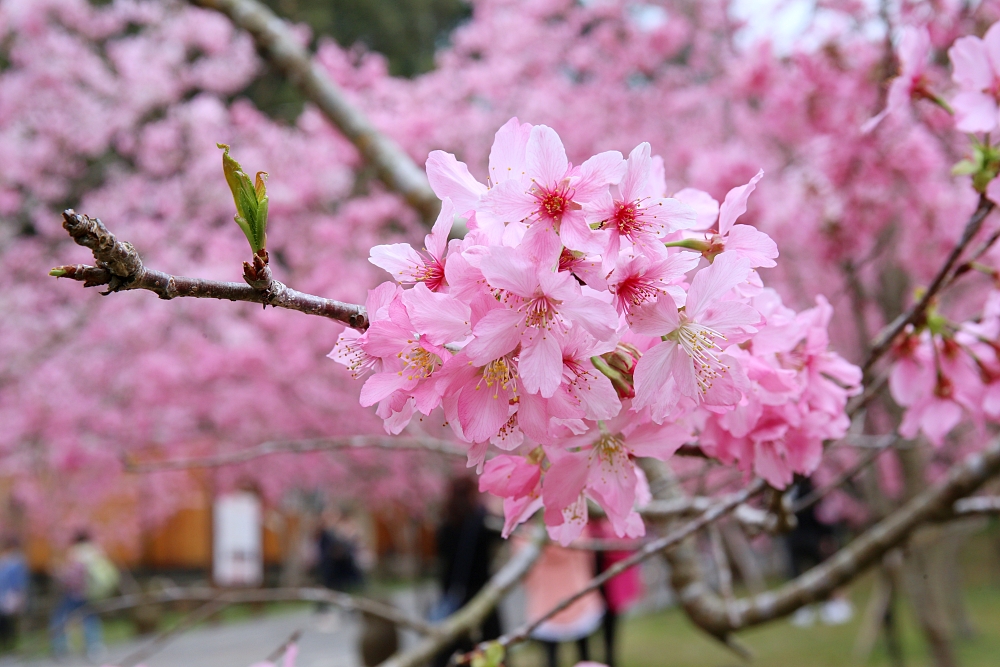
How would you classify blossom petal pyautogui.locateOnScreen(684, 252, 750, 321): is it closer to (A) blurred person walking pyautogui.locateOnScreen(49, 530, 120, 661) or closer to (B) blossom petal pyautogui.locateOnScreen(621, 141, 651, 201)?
(B) blossom petal pyautogui.locateOnScreen(621, 141, 651, 201)

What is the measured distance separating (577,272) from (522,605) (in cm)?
1390

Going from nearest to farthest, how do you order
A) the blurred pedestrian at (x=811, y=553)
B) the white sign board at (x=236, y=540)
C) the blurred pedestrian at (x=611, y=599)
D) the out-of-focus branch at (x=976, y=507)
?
the out-of-focus branch at (x=976, y=507), the blurred pedestrian at (x=611, y=599), the blurred pedestrian at (x=811, y=553), the white sign board at (x=236, y=540)

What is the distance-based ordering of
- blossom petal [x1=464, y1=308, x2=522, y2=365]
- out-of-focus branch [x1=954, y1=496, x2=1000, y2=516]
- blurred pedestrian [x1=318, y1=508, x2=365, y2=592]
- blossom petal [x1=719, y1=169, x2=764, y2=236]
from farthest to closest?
blurred pedestrian [x1=318, y1=508, x2=365, y2=592]
out-of-focus branch [x1=954, y1=496, x2=1000, y2=516]
blossom petal [x1=719, y1=169, x2=764, y2=236]
blossom petal [x1=464, y1=308, x2=522, y2=365]

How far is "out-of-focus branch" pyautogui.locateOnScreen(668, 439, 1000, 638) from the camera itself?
1.46 m

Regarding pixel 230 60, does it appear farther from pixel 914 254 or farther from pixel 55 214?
pixel 914 254

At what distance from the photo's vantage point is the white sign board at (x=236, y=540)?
16.3 meters

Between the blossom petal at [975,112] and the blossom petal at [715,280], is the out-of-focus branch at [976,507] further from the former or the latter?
the blossom petal at [715,280]

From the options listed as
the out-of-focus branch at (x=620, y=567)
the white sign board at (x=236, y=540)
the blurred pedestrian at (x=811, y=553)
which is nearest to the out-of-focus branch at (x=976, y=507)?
the out-of-focus branch at (x=620, y=567)

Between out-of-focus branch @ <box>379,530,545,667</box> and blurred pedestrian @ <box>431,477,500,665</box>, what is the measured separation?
2.27 m

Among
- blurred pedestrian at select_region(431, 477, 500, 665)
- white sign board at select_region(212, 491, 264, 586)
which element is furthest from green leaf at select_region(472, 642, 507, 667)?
white sign board at select_region(212, 491, 264, 586)

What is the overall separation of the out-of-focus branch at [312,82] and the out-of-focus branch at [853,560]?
144 cm

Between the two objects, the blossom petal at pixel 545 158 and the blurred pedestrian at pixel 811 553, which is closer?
the blossom petal at pixel 545 158

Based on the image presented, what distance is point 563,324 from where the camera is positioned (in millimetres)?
681

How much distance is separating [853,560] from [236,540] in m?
16.8
